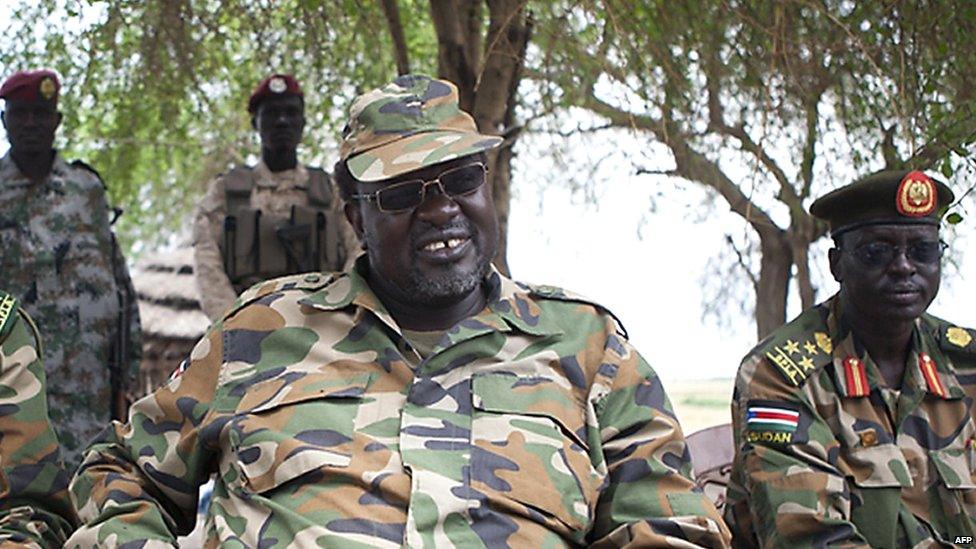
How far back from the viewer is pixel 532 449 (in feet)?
9.05

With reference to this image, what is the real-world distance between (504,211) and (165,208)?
8.77 m

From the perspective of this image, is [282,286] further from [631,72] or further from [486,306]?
[631,72]

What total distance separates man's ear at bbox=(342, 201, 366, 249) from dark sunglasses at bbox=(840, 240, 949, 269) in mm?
1373

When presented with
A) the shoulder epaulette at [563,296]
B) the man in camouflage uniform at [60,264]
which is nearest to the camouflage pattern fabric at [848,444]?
the shoulder epaulette at [563,296]

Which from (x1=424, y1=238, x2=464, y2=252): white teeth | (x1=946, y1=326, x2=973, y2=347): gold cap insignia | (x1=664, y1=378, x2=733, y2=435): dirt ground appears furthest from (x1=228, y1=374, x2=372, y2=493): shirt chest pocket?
(x1=664, y1=378, x2=733, y2=435): dirt ground

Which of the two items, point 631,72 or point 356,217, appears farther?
point 631,72

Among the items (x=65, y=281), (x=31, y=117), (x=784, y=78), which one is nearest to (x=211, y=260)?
(x=65, y=281)

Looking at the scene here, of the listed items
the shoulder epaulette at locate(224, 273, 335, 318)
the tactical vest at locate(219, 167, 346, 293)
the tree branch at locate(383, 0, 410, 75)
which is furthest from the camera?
the tactical vest at locate(219, 167, 346, 293)

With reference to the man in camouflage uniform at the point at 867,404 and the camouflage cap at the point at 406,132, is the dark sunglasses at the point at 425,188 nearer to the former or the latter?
the camouflage cap at the point at 406,132

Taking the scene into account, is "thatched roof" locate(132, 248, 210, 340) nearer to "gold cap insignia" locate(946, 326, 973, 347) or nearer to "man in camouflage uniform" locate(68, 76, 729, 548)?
"gold cap insignia" locate(946, 326, 973, 347)

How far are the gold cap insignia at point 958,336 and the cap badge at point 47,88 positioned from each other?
11.4ft

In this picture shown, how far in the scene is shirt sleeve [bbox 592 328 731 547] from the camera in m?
2.66

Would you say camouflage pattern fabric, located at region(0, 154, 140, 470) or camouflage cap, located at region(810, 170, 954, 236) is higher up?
camouflage cap, located at region(810, 170, 954, 236)

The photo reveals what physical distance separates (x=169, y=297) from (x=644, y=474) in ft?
31.4
